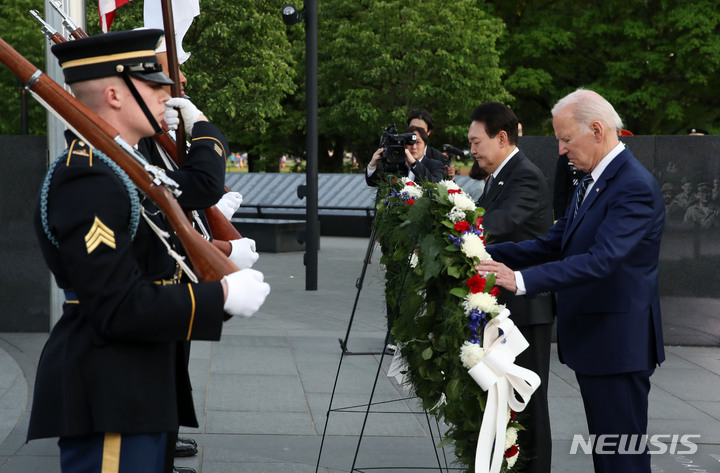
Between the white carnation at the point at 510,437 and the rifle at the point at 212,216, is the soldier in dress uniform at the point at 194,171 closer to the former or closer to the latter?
the rifle at the point at 212,216

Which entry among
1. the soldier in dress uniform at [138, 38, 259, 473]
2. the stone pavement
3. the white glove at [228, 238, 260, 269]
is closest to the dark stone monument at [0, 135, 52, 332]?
the stone pavement

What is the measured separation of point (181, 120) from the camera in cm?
359

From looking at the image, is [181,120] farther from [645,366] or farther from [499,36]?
[499,36]

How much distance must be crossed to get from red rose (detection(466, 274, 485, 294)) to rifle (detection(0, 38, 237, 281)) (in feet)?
4.36

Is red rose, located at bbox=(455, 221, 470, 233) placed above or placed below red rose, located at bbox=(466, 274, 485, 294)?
above

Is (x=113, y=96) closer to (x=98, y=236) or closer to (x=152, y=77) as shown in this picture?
(x=152, y=77)

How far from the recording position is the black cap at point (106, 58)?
103 inches

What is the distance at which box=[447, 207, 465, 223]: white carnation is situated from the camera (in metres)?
3.74

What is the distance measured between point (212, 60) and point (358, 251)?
9938 millimetres

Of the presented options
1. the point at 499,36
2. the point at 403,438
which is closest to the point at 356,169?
the point at 499,36

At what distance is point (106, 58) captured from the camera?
2.62 metres

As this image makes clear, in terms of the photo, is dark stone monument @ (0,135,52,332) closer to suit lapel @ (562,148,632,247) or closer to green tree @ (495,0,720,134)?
suit lapel @ (562,148,632,247)

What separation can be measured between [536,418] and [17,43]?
88.1ft

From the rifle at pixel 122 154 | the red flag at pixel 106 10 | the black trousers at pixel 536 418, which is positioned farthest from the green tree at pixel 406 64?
the rifle at pixel 122 154
